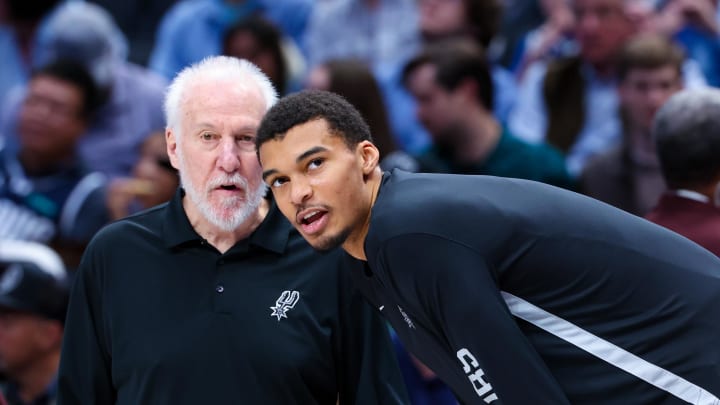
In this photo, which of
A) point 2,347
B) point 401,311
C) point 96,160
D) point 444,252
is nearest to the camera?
point 444,252

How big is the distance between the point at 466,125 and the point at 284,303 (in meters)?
2.90

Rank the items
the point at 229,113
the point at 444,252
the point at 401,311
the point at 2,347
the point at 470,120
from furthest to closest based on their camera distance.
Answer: the point at 470,120 → the point at 2,347 → the point at 229,113 → the point at 401,311 → the point at 444,252

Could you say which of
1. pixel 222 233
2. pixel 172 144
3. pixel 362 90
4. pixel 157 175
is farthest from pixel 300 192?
pixel 362 90

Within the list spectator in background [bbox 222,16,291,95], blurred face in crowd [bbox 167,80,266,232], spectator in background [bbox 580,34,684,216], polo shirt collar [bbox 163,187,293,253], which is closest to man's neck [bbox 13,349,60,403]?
polo shirt collar [bbox 163,187,293,253]

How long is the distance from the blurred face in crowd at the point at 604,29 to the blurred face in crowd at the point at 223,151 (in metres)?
3.54

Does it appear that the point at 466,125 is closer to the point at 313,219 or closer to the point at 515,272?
the point at 313,219

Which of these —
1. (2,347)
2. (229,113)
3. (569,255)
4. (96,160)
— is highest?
(96,160)

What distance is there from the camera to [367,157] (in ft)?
9.81

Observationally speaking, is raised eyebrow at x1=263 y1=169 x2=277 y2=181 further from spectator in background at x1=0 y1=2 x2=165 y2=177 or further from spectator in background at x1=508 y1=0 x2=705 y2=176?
spectator in background at x1=0 y1=2 x2=165 y2=177

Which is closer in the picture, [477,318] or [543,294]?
[477,318]

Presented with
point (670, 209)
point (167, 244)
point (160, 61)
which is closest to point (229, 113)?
point (167, 244)

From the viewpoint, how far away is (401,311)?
9.89 feet

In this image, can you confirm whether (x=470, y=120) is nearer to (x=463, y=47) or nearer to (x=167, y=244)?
(x=463, y=47)

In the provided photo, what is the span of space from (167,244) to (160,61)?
4353 millimetres
